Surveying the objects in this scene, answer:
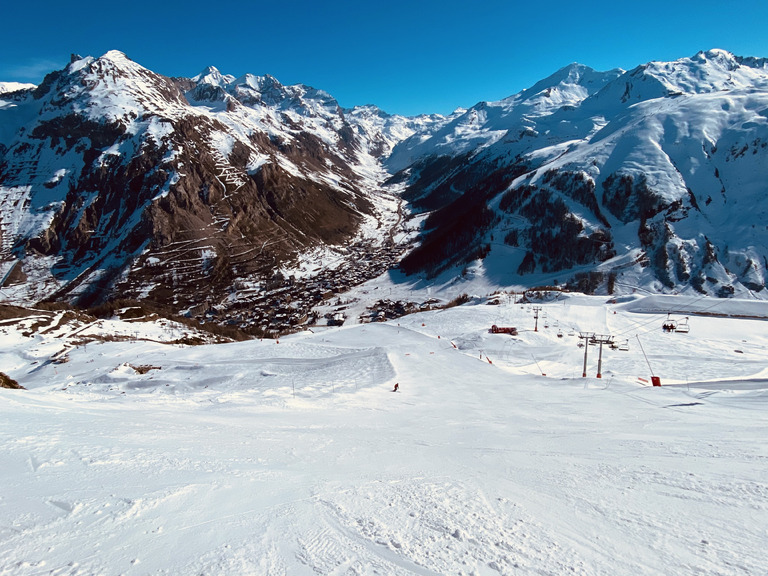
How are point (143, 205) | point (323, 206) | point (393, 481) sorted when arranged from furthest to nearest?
point (323, 206)
point (143, 205)
point (393, 481)

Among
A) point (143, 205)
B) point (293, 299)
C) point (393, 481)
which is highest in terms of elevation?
point (143, 205)

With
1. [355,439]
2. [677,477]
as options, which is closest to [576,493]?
[677,477]

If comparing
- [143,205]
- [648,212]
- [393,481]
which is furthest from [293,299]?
[393,481]

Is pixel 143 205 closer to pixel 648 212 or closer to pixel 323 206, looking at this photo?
pixel 323 206

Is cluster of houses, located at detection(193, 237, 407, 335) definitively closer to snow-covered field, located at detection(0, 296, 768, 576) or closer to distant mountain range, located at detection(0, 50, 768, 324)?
distant mountain range, located at detection(0, 50, 768, 324)

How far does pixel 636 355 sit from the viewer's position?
2777cm

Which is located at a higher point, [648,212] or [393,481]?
[648,212]

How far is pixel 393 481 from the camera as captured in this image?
7824 mm

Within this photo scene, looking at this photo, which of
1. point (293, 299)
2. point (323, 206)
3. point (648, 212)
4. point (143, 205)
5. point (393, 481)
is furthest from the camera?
point (323, 206)

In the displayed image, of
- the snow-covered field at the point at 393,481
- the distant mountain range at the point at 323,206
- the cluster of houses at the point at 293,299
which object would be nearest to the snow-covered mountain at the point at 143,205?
the distant mountain range at the point at 323,206

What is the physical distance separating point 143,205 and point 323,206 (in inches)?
2680

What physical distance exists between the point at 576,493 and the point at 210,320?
9773 centimetres

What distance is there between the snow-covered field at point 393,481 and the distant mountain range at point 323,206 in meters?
71.0

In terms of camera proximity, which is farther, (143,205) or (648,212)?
(143,205)
